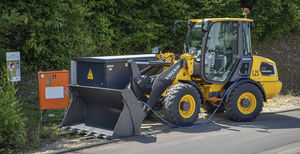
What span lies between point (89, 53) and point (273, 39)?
458 inches

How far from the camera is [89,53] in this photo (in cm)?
1348

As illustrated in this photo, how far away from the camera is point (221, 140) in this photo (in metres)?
7.32

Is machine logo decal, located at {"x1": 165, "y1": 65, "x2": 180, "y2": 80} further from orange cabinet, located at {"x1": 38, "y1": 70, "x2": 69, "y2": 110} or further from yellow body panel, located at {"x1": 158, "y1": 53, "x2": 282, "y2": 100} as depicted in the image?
orange cabinet, located at {"x1": 38, "y1": 70, "x2": 69, "y2": 110}

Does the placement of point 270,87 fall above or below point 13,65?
below

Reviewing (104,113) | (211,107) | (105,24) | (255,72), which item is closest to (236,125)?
(211,107)

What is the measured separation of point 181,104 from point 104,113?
1.76 metres

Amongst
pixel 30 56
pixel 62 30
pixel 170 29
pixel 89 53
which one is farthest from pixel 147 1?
pixel 30 56

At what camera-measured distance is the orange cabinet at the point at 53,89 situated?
8648 millimetres

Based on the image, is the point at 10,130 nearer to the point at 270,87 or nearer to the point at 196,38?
the point at 196,38

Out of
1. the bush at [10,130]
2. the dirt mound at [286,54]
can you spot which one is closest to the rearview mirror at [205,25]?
the bush at [10,130]

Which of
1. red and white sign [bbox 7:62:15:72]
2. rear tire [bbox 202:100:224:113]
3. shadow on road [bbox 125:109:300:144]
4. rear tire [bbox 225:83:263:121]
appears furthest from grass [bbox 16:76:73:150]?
rear tire [bbox 225:83:263:121]

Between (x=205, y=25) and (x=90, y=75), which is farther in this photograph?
(x=205, y=25)

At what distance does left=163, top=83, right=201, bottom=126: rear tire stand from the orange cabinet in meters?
2.48

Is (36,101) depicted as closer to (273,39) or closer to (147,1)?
(147,1)
